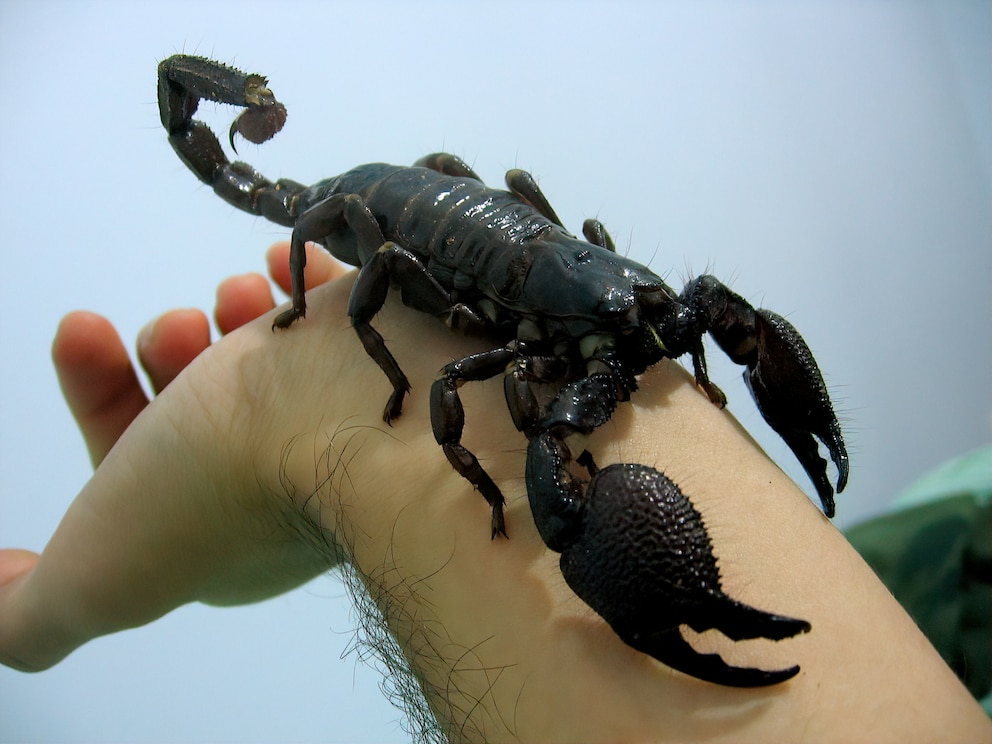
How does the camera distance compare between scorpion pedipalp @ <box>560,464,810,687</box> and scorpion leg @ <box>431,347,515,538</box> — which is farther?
scorpion leg @ <box>431,347,515,538</box>

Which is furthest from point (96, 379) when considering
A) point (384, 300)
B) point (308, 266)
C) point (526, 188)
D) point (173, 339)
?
point (526, 188)

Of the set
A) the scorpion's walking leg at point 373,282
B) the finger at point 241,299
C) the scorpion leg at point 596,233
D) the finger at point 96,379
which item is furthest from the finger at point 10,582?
the scorpion leg at point 596,233

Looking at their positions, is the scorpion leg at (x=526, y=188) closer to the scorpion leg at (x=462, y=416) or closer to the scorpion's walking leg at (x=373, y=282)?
the scorpion's walking leg at (x=373, y=282)

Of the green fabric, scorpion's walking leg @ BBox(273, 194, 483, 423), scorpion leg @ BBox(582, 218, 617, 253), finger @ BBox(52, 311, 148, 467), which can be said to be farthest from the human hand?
the green fabric

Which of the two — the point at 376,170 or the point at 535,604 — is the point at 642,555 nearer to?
the point at 535,604

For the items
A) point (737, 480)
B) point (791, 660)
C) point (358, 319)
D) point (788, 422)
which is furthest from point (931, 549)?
point (358, 319)

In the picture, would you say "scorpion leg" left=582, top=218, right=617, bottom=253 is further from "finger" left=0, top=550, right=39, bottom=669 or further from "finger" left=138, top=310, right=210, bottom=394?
"finger" left=0, top=550, right=39, bottom=669
